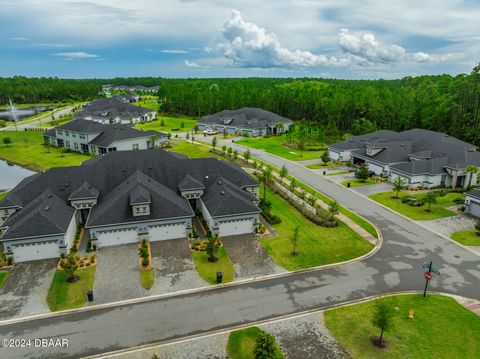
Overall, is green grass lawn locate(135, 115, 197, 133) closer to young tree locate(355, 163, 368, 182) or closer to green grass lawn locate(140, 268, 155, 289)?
young tree locate(355, 163, 368, 182)

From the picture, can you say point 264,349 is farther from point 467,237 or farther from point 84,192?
point 467,237

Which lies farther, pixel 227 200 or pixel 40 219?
pixel 227 200

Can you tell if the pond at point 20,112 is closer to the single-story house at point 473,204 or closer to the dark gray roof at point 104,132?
the dark gray roof at point 104,132

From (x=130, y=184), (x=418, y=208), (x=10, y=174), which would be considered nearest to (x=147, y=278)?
(x=130, y=184)

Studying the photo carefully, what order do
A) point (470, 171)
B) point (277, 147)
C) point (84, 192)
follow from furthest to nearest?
point (277, 147), point (470, 171), point (84, 192)

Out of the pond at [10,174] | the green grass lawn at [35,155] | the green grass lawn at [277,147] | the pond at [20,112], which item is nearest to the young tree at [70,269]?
the pond at [10,174]

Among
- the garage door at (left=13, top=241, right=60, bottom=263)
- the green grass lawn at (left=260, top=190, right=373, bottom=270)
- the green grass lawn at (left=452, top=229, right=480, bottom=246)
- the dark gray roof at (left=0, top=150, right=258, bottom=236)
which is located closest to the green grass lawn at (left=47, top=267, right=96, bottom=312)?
the garage door at (left=13, top=241, right=60, bottom=263)
